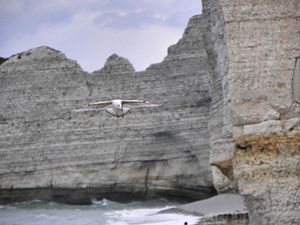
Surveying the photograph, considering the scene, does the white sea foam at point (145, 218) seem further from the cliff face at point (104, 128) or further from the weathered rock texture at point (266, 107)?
the weathered rock texture at point (266, 107)

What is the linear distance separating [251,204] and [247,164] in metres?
0.22

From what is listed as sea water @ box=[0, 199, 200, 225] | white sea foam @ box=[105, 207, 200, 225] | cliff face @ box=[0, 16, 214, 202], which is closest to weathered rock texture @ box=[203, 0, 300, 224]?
white sea foam @ box=[105, 207, 200, 225]

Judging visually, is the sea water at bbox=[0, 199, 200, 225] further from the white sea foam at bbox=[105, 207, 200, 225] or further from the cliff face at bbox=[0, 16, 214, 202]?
the cliff face at bbox=[0, 16, 214, 202]

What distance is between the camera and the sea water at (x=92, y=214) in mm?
14781

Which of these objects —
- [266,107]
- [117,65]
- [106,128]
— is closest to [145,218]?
[106,128]

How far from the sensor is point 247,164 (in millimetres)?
4469

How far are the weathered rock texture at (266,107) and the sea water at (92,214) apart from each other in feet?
26.0

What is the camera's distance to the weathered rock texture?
442 centimetres

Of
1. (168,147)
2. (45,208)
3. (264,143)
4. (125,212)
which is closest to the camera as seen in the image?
Result: (264,143)

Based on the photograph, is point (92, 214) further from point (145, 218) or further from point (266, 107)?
point (266, 107)

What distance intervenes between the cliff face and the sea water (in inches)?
31.6

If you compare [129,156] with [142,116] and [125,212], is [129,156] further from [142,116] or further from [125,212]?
[125,212]

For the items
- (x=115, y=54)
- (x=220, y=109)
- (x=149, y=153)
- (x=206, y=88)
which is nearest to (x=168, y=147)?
(x=149, y=153)

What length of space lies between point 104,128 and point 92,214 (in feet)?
20.1
